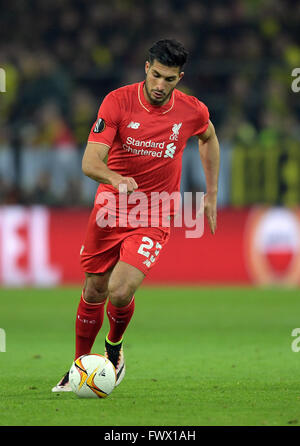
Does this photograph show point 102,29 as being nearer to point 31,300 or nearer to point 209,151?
point 31,300

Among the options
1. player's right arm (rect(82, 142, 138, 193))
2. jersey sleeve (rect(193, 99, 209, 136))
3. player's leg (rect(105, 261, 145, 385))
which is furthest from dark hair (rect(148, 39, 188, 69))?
player's leg (rect(105, 261, 145, 385))

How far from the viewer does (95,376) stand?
5523 millimetres

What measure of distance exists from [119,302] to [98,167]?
920 mm

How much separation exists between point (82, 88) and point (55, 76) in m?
0.71

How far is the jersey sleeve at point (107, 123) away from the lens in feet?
19.0

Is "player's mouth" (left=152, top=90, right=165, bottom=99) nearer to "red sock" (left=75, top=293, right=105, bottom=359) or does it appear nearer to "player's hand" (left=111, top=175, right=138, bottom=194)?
"player's hand" (left=111, top=175, right=138, bottom=194)

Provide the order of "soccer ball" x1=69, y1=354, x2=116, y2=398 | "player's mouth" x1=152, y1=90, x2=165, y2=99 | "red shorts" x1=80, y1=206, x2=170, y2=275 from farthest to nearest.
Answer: "red shorts" x1=80, y1=206, x2=170, y2=275 → "player's mouth" x1=152, y1=90, x2=165, y2=99 → "soccer ball" x1=69, y1=354, x2=116, y2=398

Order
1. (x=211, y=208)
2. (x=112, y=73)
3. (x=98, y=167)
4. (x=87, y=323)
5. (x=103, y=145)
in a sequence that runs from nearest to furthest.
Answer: (x=98, y=167)
(x=103, y=145)
(x=87, y=323)
(x=211, y=208)
(x=112, y=73)

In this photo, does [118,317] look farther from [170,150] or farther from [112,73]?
[112,73]

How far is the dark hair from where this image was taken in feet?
19.1

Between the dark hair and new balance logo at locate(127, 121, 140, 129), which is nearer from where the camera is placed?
the dark hair

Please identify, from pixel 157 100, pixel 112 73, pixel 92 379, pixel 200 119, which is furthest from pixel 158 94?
pixel 112 73

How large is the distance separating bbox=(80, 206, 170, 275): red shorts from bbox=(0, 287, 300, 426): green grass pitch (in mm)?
861

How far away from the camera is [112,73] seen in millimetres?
15078
